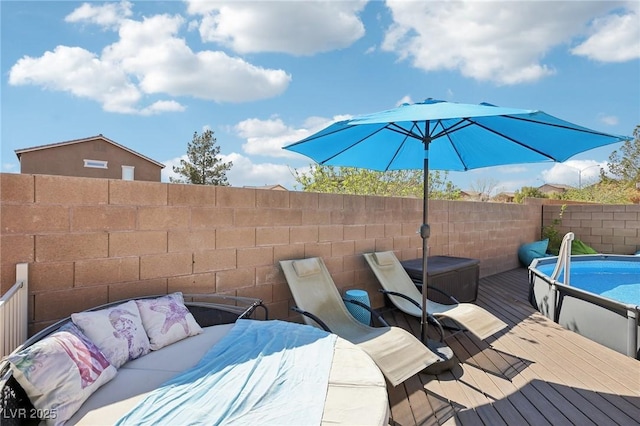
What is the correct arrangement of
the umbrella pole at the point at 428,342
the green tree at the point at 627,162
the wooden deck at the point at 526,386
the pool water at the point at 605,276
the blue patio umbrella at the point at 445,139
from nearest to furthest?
the wooden deck at the point at 526,386
the blue patio umbrella at the point at 445,139
the umbrella pole at the point at 428,342
the pool water at the point at 605,276
the green tree at the point at 627,162

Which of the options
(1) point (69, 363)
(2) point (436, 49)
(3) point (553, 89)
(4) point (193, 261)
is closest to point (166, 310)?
(4) point (193, 261)

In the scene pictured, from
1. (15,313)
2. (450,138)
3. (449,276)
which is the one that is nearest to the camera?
(15,313)

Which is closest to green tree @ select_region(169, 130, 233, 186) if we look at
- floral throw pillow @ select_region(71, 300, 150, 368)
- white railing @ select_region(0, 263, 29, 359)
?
white railing @ select_region(0, 263, 29, 359)

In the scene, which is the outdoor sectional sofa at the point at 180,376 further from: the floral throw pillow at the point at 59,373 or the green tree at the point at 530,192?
the green tree at the point at 530,192

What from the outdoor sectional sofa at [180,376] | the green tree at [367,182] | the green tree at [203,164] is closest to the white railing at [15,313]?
the outdoor sectional sofa at [180,376]

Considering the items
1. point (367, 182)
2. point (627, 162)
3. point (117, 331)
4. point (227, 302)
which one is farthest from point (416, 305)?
point (627, 162)

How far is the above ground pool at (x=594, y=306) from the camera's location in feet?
11.9

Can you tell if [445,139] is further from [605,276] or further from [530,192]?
[530,192]

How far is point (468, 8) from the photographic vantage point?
205 inches

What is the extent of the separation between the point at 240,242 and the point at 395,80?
21.1ft

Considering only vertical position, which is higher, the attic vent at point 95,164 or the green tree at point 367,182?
the attic vent at point 95,164

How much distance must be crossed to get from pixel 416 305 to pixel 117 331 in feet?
8.90

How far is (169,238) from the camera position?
308 centimetres

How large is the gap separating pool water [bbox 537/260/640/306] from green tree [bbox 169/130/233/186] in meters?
21.5
